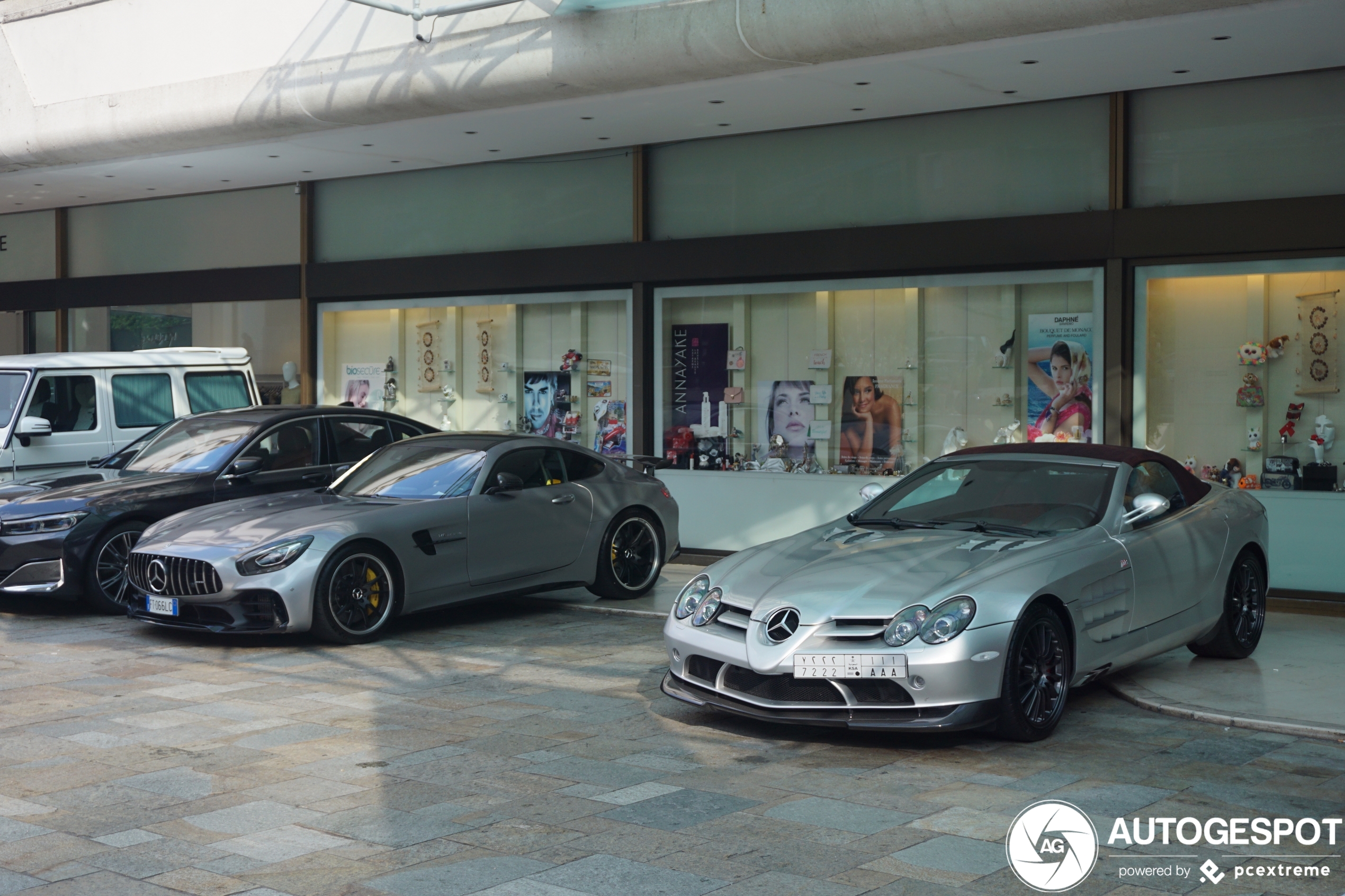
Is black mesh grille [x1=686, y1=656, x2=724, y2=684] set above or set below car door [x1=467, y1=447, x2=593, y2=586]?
below

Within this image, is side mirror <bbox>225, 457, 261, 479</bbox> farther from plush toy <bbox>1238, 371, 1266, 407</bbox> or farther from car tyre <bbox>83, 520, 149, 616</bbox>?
plush toy <bbox>1238, 371, 1266, 407</bbox>

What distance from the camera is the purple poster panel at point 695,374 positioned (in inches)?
555

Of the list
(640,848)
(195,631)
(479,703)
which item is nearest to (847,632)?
(640,848)

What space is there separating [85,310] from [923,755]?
16.7 meters

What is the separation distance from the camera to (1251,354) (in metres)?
11.4

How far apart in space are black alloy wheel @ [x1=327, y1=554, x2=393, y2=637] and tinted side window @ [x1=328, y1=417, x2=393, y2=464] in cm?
263

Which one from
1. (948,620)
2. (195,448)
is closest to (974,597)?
(948,620)

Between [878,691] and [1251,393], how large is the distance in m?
6.95

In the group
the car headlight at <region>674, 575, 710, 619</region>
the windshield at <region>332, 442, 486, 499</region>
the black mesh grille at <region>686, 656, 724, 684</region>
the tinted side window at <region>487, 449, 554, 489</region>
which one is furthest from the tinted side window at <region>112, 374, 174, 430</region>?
the black mesh grille at <region>686, 656, 724, 684</region>

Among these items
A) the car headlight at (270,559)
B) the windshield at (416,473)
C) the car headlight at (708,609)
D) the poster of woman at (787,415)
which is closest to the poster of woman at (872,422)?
the poster of woman at (787,415)

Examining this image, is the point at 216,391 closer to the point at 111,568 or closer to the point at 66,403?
the point at 66,403

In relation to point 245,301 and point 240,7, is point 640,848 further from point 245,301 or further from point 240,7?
point 245,301

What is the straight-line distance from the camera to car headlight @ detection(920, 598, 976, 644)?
6.02m

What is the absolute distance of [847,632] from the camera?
6.14 meters
